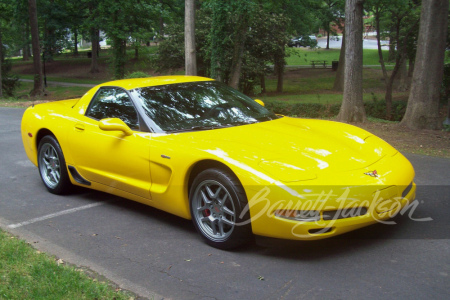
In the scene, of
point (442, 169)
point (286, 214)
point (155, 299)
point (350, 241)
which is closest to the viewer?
point (155, 299)

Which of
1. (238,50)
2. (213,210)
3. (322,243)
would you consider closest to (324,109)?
(238,50)

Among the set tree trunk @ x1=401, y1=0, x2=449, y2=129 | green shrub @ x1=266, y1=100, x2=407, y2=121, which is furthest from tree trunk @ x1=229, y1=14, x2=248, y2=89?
tree trunk @ x1=401, y1=0, x2=449, y2=129

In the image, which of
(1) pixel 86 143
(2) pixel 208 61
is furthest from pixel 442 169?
(2) pixel 208 61

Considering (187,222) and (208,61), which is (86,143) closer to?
(187,222)

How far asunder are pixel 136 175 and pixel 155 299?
5.94ft

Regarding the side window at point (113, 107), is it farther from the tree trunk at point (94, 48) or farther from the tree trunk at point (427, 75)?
the tree trunk at point (94, 48)

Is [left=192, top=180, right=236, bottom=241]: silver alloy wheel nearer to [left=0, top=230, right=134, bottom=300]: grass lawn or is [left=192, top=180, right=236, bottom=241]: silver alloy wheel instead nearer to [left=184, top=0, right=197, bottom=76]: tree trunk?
[left=0, top=230, right=134, bottom=300]: grass lawn

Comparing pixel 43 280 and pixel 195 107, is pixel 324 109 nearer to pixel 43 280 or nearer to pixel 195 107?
pixel 195 107

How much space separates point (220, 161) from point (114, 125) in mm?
1353

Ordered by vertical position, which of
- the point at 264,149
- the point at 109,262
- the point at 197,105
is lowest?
the point at 109,262

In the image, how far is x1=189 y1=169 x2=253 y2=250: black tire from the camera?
13.3 ft

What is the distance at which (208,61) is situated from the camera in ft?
86.7

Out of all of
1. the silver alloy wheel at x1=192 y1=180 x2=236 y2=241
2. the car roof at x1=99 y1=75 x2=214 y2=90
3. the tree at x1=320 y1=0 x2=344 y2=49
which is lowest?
the silver alloy wheel at x1=192 y1=180 x2=236 y2=241

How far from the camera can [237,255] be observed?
415cm
